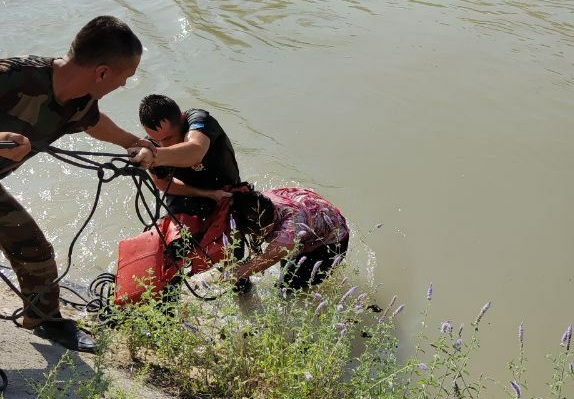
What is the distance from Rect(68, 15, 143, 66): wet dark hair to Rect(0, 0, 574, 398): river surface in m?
2.67

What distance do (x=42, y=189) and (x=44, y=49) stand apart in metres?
3.35

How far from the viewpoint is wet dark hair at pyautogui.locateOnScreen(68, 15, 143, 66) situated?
3.22m

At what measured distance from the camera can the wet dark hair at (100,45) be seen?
3.22 m

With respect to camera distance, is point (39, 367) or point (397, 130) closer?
point (39, 367)

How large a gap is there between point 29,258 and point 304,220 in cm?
180

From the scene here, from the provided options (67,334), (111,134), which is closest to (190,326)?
(67,334)

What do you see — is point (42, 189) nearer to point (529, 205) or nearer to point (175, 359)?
point (175, 359)

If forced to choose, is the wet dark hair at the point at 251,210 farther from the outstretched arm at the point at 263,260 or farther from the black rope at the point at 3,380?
the black rope at the point at 3,380

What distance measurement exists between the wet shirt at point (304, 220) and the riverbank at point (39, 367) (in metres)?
1.41

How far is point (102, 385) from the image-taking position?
9.37ft

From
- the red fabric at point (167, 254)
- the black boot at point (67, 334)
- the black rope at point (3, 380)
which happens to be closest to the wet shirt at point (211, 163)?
the red fabric at point (167, 254)

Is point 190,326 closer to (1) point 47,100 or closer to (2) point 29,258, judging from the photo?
(2) point 29,258

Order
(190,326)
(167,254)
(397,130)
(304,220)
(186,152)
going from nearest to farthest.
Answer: (190,326) → (186,152) → (167,254) → (304,220) → (397,130)

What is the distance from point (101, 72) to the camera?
327cm
